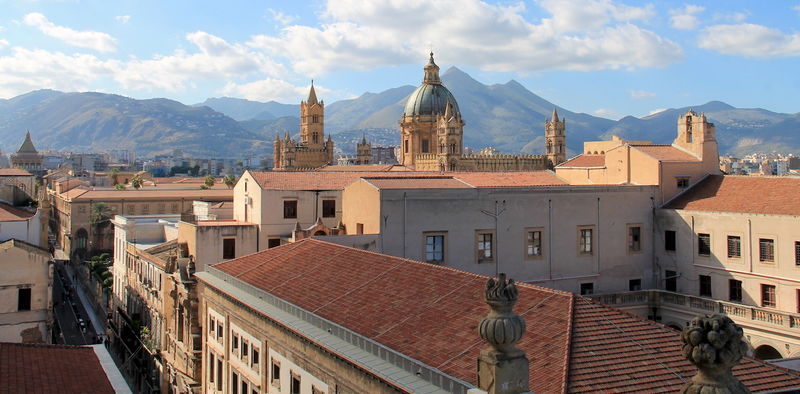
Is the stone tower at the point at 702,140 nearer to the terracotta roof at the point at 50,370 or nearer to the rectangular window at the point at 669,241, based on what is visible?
the rectangular window at the point at 669,241

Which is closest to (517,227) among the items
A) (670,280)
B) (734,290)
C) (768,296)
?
(670,280)

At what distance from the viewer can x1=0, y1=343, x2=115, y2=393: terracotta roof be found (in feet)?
60.2

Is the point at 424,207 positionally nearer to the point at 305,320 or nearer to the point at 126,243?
the point at 305,320

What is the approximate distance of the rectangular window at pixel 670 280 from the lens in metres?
42.2

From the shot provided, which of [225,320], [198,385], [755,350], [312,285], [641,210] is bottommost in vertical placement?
[198,385]

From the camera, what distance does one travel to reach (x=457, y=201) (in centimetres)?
3725

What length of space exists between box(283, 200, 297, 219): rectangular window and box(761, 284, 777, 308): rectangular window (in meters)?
26.6

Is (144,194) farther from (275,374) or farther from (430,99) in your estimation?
(275,374)

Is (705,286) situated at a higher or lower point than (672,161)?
lower

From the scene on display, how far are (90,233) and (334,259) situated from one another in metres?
78.5

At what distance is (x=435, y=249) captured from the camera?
121ft

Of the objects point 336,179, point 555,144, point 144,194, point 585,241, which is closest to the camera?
point 585,241

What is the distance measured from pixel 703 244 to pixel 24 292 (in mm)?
40068

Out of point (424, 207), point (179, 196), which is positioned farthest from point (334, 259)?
point (179, 196)
